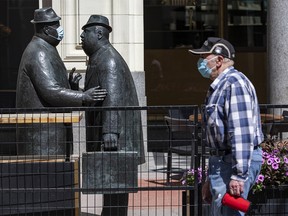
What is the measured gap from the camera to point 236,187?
646cm

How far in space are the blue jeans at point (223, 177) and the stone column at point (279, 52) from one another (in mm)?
6724

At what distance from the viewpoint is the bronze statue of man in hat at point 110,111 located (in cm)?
834

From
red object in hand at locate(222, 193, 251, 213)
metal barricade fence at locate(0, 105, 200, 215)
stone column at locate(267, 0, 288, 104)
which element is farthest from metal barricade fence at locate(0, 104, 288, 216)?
stone column at locate(267, 0, 288, 104)

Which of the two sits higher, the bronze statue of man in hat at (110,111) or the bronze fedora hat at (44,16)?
the bronze fedora hat at (44,16)

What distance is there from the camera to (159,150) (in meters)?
8.85

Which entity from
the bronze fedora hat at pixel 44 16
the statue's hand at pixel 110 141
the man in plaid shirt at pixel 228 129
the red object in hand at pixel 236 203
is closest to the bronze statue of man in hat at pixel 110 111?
the statue's hand at pixel 110 141

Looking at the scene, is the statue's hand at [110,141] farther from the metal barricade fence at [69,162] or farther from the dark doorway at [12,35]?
the dark doorway at [12,35]

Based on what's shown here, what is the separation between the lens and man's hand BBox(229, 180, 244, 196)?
6453mm

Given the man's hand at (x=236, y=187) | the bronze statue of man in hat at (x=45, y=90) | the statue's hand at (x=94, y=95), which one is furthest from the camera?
the statue's hand at (x=94, y=95)

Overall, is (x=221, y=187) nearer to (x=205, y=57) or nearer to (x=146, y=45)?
(x=205, y=57)

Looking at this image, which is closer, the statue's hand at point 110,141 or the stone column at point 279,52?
the statue's hand at point 110,141

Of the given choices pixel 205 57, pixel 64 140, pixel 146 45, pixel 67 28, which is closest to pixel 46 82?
pixel 64 140

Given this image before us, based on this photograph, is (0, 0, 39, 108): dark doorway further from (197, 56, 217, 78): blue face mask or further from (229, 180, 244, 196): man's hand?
(229, 180, 244, 196): man's hand

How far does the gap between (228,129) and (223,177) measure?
1.23ft
